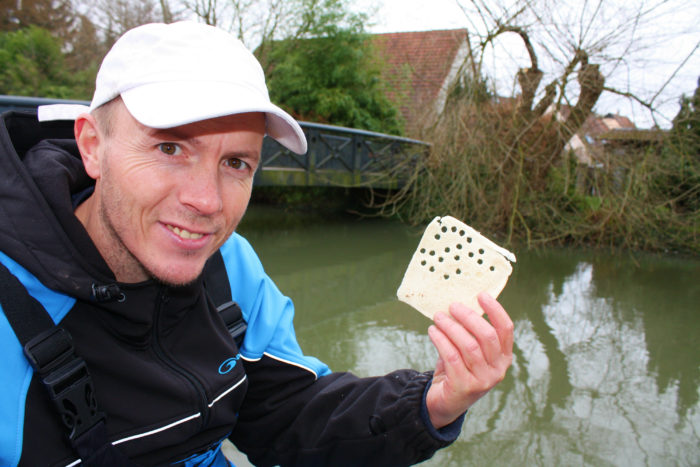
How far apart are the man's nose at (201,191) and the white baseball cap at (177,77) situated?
0.16 metres

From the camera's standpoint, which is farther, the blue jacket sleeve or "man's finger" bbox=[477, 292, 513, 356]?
the blue jacket sleeve

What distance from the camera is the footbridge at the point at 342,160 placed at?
28.9 feet

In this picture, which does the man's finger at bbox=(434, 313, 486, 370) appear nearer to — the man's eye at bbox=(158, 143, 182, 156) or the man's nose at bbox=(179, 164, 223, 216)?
the man's nose at bbox=(179, 164, 223, 216)

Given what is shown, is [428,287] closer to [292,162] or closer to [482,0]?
[482,0]

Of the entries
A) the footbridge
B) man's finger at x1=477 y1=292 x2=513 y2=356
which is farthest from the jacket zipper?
the footbridge

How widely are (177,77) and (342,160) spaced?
346 inches

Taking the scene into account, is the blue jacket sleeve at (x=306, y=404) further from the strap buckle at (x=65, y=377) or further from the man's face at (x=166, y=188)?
the strap buckle at (x=65, y=377)

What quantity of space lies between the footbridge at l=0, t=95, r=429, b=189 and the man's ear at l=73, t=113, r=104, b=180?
271 inches

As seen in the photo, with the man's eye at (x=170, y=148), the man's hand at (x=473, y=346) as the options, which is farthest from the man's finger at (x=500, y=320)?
the man's eye at (x=170, y=148)

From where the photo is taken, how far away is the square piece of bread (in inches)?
57.7

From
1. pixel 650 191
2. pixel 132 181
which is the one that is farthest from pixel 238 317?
pixel 650 191

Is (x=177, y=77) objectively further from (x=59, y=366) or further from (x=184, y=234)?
(x=59, y=366)

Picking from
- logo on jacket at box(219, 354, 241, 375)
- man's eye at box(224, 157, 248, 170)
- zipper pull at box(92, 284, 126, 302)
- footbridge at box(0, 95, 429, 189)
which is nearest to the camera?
zipper pull at box(92, 284, 126, 302)

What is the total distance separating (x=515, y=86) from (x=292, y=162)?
3952mm
